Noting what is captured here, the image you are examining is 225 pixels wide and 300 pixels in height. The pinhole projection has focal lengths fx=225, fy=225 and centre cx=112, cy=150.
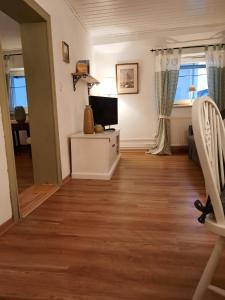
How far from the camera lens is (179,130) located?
475 cm

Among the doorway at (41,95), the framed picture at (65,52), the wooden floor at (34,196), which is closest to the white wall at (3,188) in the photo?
the wooden floor at (34,196)

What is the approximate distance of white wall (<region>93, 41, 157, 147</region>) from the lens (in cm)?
471

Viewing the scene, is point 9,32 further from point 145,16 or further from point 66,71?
point 145,16

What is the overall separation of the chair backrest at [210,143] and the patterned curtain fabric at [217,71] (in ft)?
12.4

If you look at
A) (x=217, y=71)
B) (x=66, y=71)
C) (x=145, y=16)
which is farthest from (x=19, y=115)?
(x=217, y=71)

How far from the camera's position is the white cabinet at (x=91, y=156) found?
116 inches

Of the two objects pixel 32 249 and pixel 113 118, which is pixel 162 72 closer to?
pixel 113 118

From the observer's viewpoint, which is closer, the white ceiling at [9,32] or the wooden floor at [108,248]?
the wooden floor at [108,248]

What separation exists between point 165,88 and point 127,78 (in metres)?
0.86

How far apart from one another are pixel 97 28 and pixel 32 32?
1954mm

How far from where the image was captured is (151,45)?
464cm

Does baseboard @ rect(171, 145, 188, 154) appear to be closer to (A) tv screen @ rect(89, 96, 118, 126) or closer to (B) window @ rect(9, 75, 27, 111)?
(A) tv screen @ rect(89, 96, 118, 126)

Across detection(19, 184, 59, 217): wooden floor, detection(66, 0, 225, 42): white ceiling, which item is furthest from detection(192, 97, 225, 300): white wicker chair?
detection(66, 0, 225, 42): white ceiling

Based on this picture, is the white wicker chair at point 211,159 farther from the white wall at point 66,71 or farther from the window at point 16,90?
the window at point 16,90
